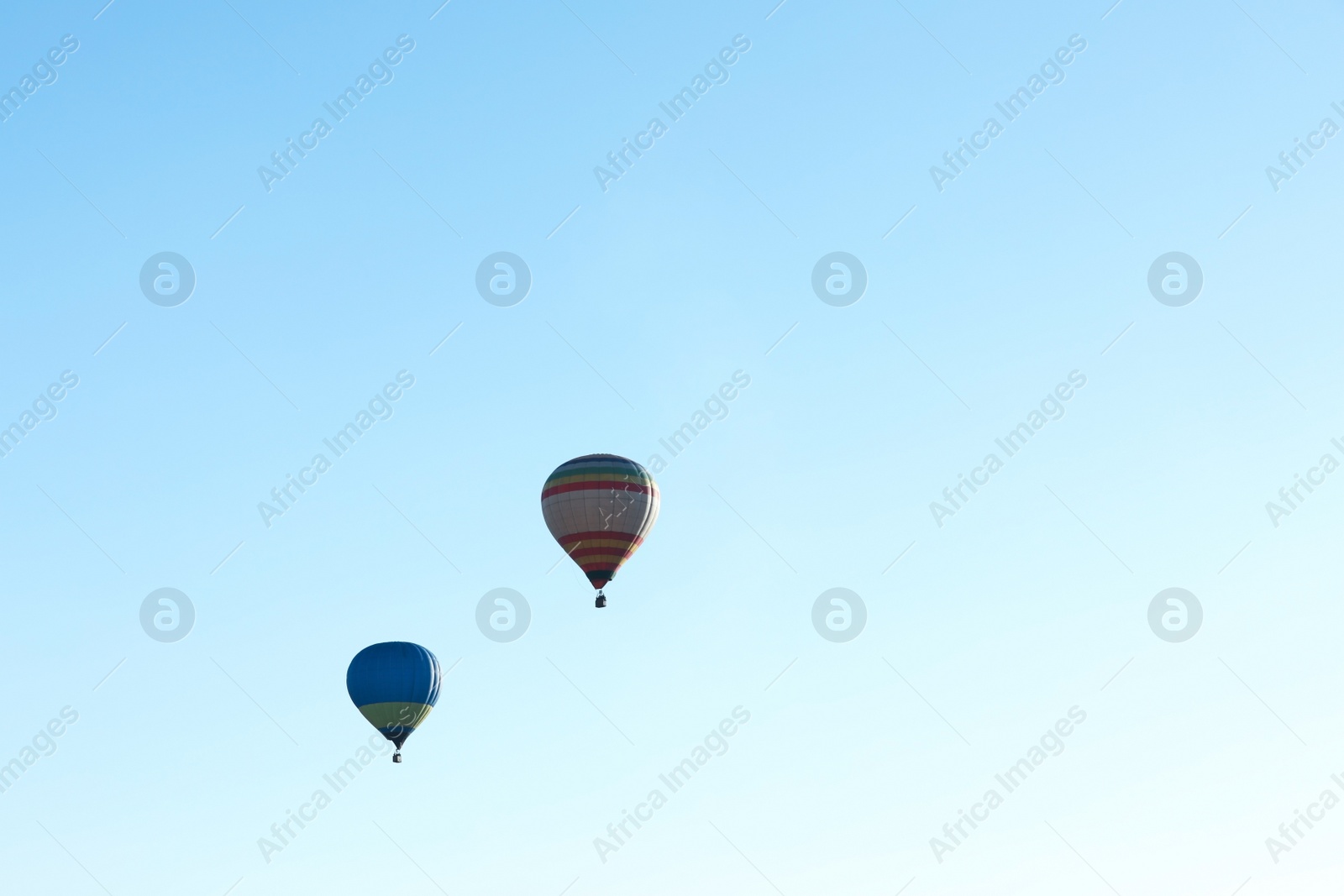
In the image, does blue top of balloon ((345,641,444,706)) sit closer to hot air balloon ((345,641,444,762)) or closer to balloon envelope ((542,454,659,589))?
hot air balloon ((345,641,444,762))

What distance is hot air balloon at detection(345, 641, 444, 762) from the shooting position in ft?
224

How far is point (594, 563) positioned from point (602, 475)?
3.21 m

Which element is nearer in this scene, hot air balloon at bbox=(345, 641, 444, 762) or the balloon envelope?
the balloon envelope

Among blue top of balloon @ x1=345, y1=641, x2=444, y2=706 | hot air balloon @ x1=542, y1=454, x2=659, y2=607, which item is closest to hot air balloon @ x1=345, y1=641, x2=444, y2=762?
blue top of balloon @ x1=345, y1=641, x2=444, y2=706

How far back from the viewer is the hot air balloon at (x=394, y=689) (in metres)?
68.3

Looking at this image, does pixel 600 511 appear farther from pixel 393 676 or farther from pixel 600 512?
pixel 393 676

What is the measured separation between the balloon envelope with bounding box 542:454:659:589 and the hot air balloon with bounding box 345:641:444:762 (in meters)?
8.30

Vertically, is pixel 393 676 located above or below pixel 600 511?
below

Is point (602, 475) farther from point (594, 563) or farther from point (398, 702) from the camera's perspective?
point (398, 702)

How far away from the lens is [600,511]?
64750mm

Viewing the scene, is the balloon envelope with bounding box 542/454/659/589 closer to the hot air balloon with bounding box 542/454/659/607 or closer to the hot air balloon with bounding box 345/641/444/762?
the hot air balloon with bounding box 542/454/659/607

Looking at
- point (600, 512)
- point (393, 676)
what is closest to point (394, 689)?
point (393, 676)

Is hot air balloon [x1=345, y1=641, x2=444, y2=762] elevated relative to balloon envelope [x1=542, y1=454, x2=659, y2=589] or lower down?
lower down

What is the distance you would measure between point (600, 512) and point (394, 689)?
1095 cm
